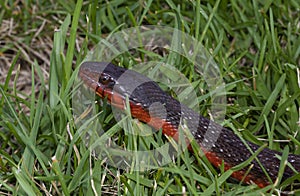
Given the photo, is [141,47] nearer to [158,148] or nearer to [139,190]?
[158,148]

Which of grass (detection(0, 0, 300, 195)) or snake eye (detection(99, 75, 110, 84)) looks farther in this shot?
snake eye (detection(99, 75, 110, 84))

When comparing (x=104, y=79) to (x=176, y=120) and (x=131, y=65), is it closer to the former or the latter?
(x=131, y=65)

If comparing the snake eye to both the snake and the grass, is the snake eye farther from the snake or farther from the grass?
the grass

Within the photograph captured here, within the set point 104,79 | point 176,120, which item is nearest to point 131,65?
point 104,79

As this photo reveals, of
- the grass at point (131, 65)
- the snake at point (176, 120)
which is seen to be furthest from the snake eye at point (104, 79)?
the grass at point (131, 65)

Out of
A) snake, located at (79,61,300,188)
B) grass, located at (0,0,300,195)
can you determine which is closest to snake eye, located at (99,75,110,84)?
snake, located at (79,61,300,188)
